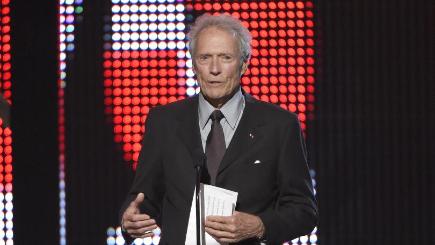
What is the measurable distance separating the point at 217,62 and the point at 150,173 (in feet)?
1.18

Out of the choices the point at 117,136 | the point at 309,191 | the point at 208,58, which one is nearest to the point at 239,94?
the point at 208,58

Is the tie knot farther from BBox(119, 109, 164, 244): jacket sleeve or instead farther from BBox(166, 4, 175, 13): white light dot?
BBox(166, 4, 175, 13): white light dot

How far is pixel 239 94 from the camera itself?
88.5 inches

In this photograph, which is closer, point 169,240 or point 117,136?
point 169,240

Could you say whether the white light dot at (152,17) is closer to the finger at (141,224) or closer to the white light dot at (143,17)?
the white light dot at (143,17)

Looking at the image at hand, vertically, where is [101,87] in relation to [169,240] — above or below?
above

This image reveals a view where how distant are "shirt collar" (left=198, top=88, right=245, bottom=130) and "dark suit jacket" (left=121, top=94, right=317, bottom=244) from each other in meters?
0.02

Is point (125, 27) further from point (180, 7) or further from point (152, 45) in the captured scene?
point (180, 7)

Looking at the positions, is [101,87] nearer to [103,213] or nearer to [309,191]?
[103,213]

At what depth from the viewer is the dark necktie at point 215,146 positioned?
2.15 metres

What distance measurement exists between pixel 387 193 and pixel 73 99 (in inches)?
57.2

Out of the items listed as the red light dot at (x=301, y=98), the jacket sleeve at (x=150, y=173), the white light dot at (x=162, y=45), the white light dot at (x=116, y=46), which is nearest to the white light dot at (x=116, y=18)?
the white light dot at (x=116, y=46)

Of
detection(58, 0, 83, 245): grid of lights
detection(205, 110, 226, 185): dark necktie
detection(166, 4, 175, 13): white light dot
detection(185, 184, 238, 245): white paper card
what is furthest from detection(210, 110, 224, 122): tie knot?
detection(58, 0, 83, 245): grid of lights

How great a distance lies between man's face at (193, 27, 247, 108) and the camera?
2.16 meters
